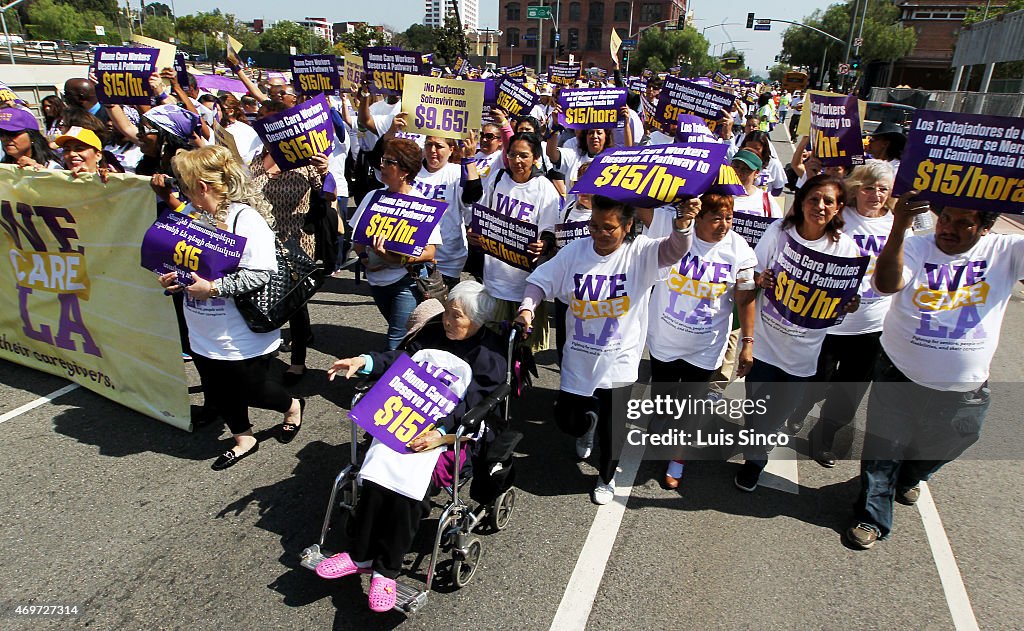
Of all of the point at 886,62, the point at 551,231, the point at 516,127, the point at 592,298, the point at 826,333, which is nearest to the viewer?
the point at 592,298

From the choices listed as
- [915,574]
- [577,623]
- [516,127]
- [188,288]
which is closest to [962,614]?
[915,574]

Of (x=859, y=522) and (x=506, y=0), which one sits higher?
(x=506, y=0)

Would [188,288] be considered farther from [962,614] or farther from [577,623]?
[962,614]

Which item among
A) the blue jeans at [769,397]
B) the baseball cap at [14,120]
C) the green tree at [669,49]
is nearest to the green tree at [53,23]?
the green tree at [669,49]

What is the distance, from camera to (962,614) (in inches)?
117

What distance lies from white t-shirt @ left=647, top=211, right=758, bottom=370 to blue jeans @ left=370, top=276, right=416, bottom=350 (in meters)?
1.78

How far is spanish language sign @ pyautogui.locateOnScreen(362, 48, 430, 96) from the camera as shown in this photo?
28.2ft

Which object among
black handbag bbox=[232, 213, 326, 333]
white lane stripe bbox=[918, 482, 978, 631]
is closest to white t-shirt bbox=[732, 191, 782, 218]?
white lane stripe bbox=[918, 482, 978, 631]

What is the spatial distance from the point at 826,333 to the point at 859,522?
111 cm

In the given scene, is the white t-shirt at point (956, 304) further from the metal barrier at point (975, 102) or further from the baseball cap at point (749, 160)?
the metal barrier at point (975, 102)

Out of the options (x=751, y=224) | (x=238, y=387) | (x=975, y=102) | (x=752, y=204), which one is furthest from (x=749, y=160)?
(x=975, y=102)

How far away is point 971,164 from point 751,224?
171 centimetres

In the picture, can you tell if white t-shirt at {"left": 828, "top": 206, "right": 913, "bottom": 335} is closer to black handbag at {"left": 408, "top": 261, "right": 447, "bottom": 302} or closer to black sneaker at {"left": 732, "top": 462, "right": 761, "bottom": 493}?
black sneaker at {"left": 732, "top": 462, "right": 761, "bottom": 493}

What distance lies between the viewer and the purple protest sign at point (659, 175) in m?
2.89
